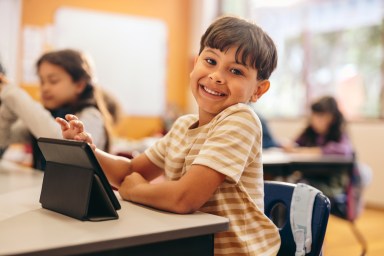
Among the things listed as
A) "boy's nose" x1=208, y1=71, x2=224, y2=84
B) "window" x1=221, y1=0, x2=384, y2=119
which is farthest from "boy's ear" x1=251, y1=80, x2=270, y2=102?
"window" x1=221, y1=0, x2=384, y2=119

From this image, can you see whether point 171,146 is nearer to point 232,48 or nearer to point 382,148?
point 232,48

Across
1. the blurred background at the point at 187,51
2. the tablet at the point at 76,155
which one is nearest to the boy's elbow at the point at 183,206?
Answer: the tablet at the point at 76,155

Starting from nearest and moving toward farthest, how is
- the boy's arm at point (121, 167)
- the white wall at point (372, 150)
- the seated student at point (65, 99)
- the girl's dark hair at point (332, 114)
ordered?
the boy's arm at point (121, 167), the seated student at point (65, 99), the girl's dark hair at point (332, 114), the white wall at point (372, 150)

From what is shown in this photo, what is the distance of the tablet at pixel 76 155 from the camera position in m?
1.03

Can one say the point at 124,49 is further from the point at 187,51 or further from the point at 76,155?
the point at 76,155

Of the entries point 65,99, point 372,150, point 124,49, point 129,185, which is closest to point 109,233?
point 129,185

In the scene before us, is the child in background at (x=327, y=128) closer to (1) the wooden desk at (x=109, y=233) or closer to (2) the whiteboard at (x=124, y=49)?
(1) the wooden desk at (x=109, y=233)

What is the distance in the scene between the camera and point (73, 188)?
3.57 ft

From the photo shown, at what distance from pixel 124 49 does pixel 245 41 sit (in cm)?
568

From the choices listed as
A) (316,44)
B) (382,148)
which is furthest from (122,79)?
(382,148)

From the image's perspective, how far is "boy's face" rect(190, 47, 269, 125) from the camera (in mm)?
1301

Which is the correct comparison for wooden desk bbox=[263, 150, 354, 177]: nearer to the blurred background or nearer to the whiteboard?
the blurred background

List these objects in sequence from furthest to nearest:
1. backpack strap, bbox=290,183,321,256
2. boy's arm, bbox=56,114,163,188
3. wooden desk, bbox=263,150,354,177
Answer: wooden desk, bbox=263,150,354,177 < boy's arm, bbox=56,114,163,188 < backpack strap, bbox=290,183,321,256

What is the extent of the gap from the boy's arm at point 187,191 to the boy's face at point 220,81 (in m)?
0.24
